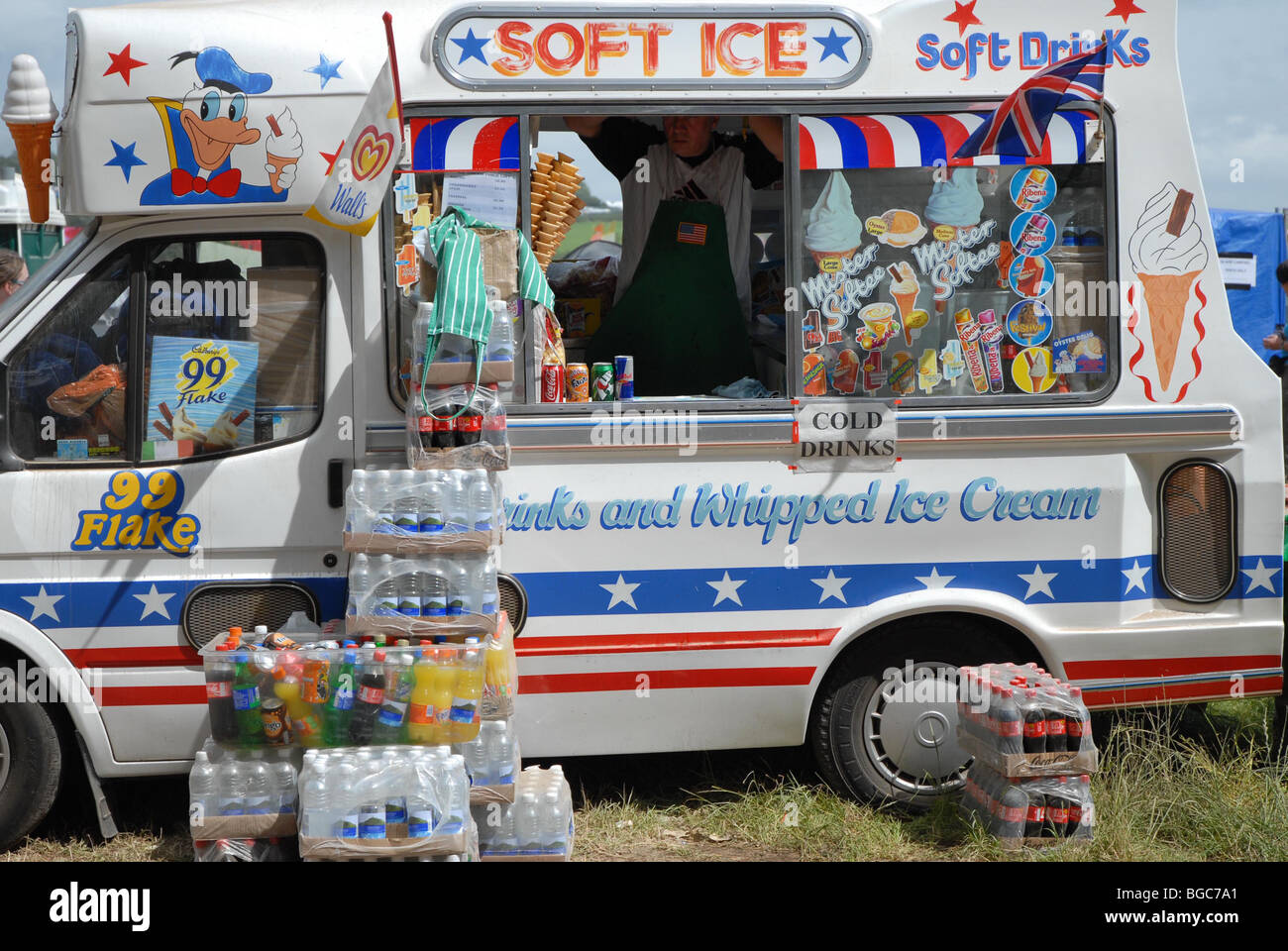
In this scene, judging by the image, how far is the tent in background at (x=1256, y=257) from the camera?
10727 mm

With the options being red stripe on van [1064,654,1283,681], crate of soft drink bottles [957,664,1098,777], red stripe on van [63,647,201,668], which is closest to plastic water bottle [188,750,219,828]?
red stripe on van [63,647,201,668]

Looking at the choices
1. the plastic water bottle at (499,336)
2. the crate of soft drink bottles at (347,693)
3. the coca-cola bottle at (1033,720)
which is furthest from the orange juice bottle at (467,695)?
the coca-cola bottle at (1033,720)

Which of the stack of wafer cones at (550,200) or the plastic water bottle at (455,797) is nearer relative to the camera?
the plastic water bottle at (455,797)

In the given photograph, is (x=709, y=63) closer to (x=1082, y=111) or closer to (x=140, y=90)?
(x=1082, y=111)

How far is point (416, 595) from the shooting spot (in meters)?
3.95

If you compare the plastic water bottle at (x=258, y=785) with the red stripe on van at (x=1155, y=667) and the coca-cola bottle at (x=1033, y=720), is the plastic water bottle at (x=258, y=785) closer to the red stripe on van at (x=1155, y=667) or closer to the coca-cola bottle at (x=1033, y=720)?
the coca-cola bottle at (x=1033, y=720)

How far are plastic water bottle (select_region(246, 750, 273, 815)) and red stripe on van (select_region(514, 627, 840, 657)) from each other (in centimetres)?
94

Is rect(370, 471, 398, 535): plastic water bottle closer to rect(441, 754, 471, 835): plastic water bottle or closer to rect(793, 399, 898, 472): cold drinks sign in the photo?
rect(441, 754, 471, 835): plastic water bottle

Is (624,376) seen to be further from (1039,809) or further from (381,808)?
(1039,809)

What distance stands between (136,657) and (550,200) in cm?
221

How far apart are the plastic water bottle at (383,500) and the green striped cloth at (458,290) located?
0.31 metres

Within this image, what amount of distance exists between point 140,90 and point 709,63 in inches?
77.1

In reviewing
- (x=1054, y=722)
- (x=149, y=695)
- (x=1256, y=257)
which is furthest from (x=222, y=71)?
(x=1256, y=257)

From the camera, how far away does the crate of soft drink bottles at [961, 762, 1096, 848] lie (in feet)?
14.0
